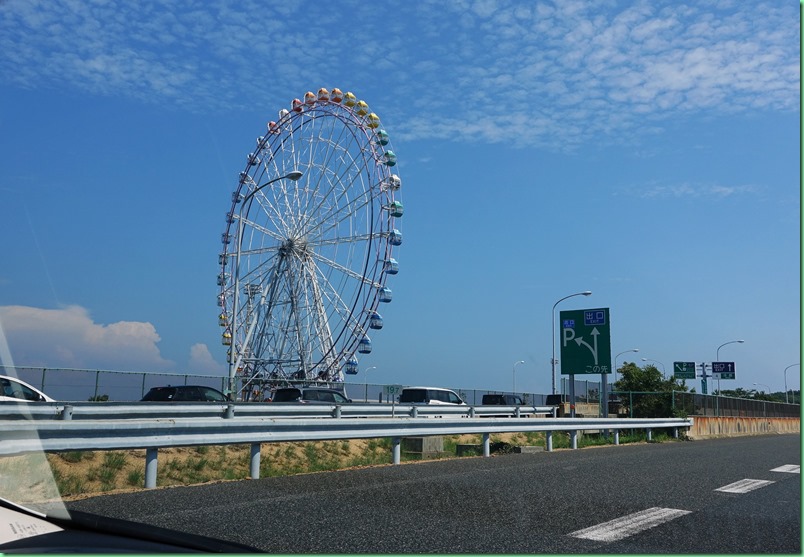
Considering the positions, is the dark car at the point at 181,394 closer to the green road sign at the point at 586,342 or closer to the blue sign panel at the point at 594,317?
the green road sign at the point at 586,342

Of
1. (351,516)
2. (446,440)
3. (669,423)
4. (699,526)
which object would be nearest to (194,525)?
(351,516)

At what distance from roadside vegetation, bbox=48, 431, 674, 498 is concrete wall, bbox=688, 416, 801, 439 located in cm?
1309

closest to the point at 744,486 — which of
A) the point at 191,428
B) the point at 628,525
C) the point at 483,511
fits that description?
the point at 628,525

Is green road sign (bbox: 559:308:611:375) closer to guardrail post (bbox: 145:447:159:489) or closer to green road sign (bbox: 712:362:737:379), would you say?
guardrail post (bbox: 145:447:159:489)

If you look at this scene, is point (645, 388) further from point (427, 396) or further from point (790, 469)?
point (790, 469)

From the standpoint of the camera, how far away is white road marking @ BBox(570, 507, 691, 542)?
6719 mm

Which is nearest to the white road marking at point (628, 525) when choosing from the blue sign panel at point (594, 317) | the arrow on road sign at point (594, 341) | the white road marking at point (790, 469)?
the white road marking at point (790, 469)

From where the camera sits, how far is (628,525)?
7254 millimetres

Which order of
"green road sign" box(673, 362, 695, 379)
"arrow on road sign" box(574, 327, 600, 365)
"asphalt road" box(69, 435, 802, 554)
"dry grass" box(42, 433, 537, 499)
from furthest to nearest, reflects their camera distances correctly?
"green road sign" box(673, 362, 695, 379), "arrow on road sign" box(574, 327, 600, 365), "dry grass" box(42, 433, 537, 499), "asphalt road" box(69, 435, 802, 554)

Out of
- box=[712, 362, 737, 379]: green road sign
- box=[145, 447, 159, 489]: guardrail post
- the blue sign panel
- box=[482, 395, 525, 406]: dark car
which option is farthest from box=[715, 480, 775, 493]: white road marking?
box=[712, 362, 737, 379]: green road sign

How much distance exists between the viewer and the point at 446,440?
64.4 ft

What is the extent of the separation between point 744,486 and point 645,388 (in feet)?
184

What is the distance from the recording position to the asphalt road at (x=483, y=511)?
6375 mm

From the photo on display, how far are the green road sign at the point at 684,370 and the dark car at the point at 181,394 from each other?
211ft
